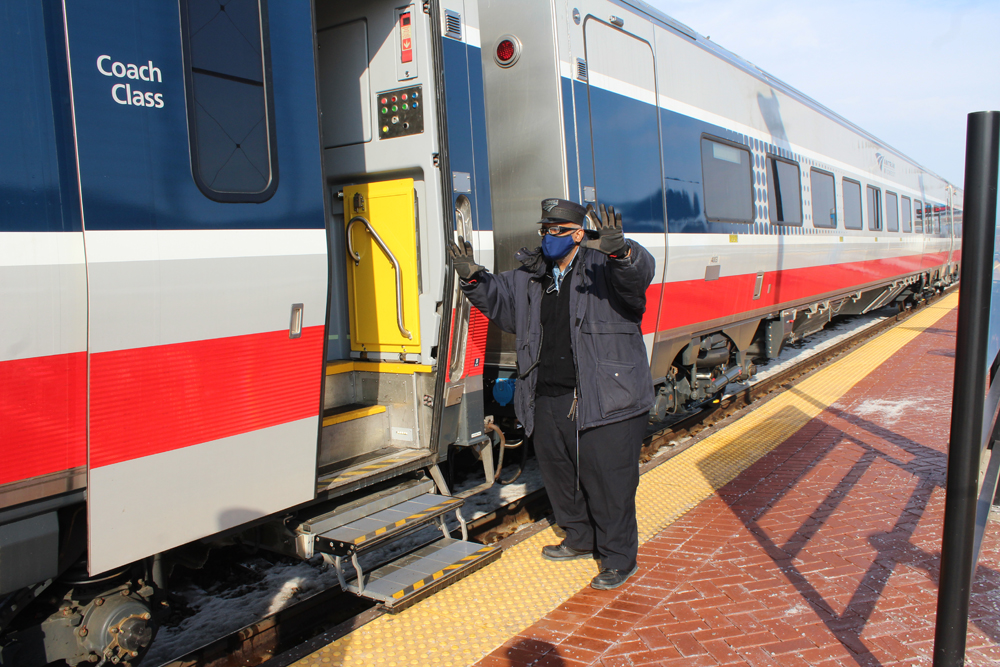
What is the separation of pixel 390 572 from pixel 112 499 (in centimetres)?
145

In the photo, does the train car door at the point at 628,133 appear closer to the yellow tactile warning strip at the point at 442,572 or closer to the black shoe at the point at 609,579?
the black shoe at the point at 609,579

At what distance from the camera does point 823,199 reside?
978 centimetres

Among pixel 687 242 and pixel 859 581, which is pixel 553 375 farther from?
pixel 687 242

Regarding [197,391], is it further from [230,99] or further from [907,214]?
[907,214]

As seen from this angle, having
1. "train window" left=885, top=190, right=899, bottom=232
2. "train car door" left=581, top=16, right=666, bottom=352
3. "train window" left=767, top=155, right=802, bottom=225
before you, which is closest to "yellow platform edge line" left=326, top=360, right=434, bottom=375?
"train car door" left=581, top=16, right=666, bottom=352

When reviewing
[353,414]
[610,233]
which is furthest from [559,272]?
[353,414]

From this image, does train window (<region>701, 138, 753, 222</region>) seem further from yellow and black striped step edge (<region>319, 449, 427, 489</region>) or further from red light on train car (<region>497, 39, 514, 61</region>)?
yellow and black striped step edge (<region>319, 449, 427, 489</region>)

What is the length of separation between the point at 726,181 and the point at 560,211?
12.5 ft

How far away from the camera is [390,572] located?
12.0ft

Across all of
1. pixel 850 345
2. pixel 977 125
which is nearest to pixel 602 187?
pixel 977 125

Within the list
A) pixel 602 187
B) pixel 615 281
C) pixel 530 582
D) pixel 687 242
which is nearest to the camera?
pixel 615 281

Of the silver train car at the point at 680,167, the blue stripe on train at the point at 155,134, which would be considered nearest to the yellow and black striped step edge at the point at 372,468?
the silver train car at the point at 680,167

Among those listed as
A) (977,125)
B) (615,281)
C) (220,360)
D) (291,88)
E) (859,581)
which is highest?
(291,88)

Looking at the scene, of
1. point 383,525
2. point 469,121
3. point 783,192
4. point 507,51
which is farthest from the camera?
point 783,192
